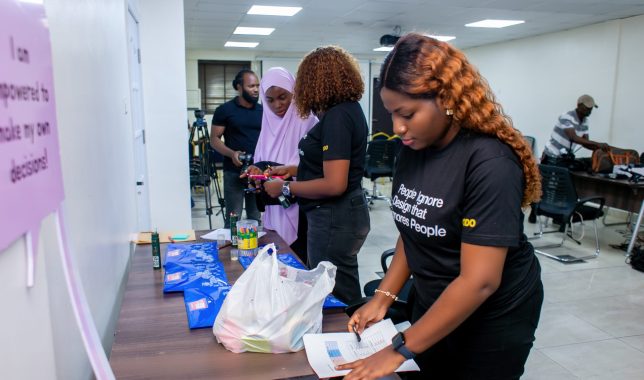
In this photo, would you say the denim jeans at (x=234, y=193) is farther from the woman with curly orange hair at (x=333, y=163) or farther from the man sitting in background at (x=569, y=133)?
the man sitting in background at (x=569, y=133)

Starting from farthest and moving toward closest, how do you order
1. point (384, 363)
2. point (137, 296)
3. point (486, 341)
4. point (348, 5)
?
point (348, 5), point (137, 296), point (486, 341), point (384, 363)

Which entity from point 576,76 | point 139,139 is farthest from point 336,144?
point 576,76

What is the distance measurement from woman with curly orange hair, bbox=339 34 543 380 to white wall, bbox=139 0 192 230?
101 inches

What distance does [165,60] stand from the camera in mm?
3346

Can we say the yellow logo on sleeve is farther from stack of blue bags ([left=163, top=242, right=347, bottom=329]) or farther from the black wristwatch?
stack of blue bags ([left=163, top=242, right=347, bottom=329])

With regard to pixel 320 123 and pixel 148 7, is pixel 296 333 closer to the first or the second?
pixel 320 123

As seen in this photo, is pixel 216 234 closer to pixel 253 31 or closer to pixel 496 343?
pixel 496 343

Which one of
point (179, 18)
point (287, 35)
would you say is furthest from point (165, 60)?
point (287, 35)

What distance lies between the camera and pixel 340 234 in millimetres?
1990

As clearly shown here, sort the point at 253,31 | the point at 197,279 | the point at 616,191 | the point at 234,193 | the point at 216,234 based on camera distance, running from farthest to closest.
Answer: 1. the point at 253,31
2. the point at 616,191
3. the point at 234,193
4. the point at 216,234
5. the point at 197,279

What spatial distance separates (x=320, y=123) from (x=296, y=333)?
3.08 feet

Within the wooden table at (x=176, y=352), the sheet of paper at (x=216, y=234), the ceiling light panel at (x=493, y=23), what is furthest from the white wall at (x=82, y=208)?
the ceiling light panel at (x=493, y=23)

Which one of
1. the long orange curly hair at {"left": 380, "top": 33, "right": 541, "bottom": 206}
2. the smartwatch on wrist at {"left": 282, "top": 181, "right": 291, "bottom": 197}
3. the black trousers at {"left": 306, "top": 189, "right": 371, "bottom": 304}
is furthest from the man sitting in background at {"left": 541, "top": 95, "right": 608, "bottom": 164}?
the long orange curly hair at {"left": 380, "top": 33, "right": 541, "bottom": 206}

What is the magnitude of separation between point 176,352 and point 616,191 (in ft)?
15.8
